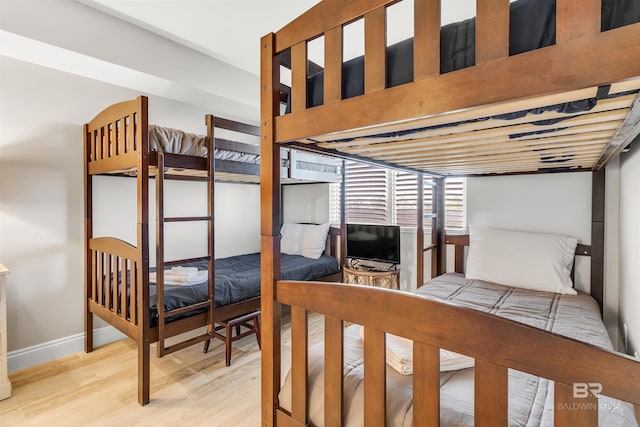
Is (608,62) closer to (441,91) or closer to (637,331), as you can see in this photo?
(441,91)

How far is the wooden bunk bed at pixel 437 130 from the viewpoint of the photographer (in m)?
0.60

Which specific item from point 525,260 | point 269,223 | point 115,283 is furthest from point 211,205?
point 525,260

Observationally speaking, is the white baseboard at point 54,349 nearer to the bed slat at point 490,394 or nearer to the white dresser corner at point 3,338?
the white dresser corner at point 3,338

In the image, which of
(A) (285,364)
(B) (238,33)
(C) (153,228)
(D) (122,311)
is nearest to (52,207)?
(C) (153,228)

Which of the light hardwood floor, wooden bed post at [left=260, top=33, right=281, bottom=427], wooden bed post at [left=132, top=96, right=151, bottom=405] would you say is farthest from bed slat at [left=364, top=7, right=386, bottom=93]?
the light hardwood floor

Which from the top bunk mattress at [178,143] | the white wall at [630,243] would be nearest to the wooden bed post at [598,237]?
the white wall at [630,243]

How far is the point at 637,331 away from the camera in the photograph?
164cm

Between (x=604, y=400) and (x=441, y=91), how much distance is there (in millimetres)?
1153

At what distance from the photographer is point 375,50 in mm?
861

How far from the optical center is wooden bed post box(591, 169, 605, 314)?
7.55 feet

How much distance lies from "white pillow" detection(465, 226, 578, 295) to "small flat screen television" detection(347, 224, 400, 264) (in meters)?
0.80

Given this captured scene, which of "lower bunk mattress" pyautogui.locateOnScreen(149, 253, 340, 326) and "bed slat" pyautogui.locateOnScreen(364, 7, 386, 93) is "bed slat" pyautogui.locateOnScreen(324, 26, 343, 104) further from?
"lower bunk mattress" pyautogui.locateOnScreen(149, 253, 340, 326)

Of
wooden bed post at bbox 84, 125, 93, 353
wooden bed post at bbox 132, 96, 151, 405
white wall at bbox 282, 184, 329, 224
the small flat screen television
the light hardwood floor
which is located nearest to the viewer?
the light hardwood floor

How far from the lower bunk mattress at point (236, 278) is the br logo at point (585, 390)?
7.08ft
